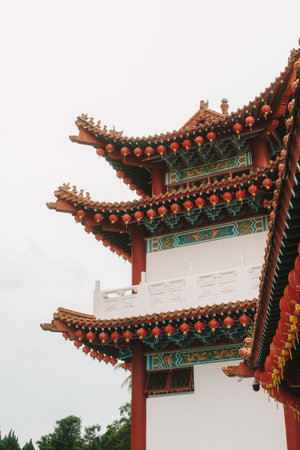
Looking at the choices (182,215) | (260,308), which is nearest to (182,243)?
(182,215)

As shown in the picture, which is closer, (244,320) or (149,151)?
(244,320)

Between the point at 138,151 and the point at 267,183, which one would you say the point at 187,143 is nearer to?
the point at 138,151

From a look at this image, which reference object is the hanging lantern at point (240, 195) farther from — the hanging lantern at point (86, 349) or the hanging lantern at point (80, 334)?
the hanging lantern at point (86, 349)

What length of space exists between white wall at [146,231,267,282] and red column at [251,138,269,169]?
7.14 feet

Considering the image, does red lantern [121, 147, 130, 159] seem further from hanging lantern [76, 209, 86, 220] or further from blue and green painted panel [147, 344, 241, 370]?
blue and green painted panel [147, 344, 241, 370]

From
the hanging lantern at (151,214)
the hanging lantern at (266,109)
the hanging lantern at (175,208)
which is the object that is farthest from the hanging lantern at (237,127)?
the hanging lantern at (151,214)

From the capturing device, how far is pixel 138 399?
13.4m

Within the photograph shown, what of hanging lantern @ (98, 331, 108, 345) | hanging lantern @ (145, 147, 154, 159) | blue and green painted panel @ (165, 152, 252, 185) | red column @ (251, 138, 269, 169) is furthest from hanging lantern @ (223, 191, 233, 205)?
hanging lantern @ (98, 331, 108, 345)

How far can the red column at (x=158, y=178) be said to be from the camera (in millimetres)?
16484

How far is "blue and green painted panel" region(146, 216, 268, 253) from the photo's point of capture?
1447 centimetres

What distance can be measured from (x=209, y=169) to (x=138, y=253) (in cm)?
325

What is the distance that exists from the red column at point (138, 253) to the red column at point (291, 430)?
5.33 meters

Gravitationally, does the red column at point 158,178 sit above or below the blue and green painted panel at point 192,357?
above

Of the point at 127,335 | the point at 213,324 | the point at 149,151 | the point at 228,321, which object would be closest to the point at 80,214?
the point at 149,151
